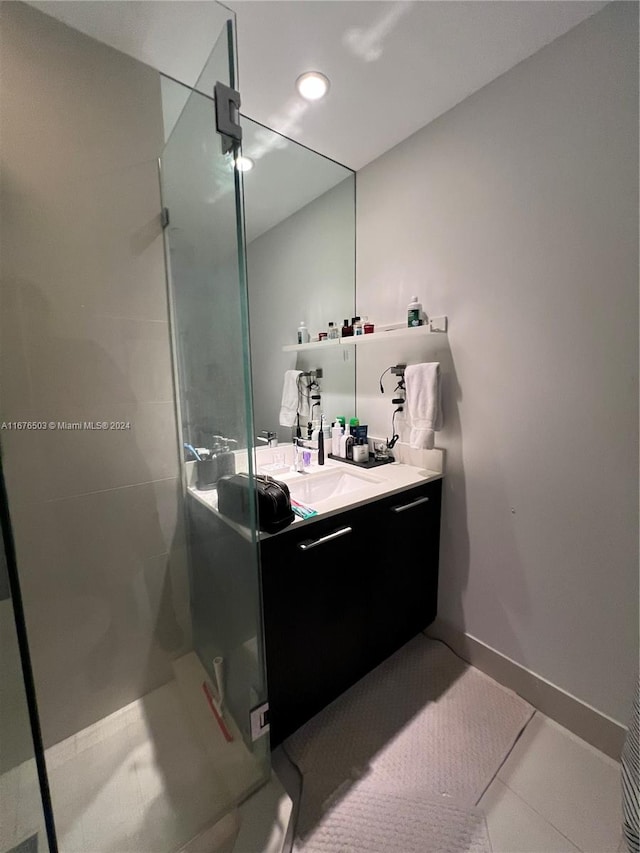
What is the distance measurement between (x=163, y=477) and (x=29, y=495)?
419mm

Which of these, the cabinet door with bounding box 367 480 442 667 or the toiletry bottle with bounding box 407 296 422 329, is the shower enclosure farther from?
the toiletry bottle with bounding box 407 296 422 329

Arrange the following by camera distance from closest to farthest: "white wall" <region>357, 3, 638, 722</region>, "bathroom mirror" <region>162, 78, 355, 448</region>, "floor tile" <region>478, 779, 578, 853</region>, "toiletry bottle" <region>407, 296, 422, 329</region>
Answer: "floor tile" <region>478, 779, 578, 853</region>
"white wall" <region>357, 3, 638, 722</region>
"bathroom mirror" <region>162, 78, 355, 448</region>
"toiletry bottle" <region>407, 296, 422, 329</region>

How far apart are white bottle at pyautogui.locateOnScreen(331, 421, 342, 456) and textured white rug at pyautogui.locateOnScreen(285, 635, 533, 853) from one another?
3.32 ft

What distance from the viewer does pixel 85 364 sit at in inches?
45.5

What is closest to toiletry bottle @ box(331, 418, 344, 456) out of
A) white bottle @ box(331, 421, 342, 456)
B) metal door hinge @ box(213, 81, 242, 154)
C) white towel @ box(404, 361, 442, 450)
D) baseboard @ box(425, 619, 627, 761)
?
white bottle @ box(331, 421, 342, 456)

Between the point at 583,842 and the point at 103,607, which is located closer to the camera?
the point at 583,842

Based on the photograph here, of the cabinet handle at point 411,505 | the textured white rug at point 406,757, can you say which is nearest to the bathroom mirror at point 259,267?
the cabinet handle at point 411,505

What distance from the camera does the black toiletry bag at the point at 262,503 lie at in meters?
1.02

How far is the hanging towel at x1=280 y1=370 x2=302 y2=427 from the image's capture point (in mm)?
1913

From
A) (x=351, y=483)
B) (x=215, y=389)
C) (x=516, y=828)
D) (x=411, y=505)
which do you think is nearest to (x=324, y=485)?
(x=351, y=483)

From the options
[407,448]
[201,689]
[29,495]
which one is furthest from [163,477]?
[407,448]

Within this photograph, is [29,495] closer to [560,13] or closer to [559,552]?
[559,552]

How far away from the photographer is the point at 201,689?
136cm

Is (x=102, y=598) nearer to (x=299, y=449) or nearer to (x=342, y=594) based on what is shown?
(x=342, y=594)
